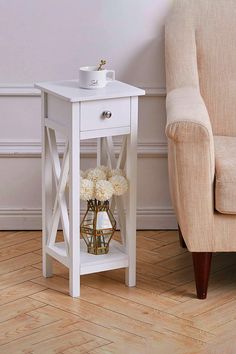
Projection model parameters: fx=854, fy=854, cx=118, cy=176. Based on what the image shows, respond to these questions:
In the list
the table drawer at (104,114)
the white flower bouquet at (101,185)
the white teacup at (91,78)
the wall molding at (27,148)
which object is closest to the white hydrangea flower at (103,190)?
the white flower bouquet at (101,185)

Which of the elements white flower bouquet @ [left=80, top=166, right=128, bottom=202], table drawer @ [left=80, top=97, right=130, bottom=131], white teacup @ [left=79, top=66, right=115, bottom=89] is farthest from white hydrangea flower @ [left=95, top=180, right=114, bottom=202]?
white teacup @ [left=79, top=66, right=115, bottom=89]

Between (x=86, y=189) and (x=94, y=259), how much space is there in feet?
0.79

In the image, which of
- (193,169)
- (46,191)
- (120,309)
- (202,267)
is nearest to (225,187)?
(193,169)

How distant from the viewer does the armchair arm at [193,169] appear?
2.56 meters

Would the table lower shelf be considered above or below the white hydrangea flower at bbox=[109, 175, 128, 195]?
below

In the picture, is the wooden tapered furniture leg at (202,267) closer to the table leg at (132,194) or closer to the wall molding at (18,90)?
the table leg at (132,194)

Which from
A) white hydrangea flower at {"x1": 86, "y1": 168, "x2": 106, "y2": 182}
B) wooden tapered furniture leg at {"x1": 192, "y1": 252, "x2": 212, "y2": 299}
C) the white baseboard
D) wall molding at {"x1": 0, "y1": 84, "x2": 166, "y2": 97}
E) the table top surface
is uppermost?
wall molding at {"x1": 0, "y1": 84, "x2": 166, "y2": 97}

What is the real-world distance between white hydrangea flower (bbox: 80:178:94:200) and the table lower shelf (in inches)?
8.2

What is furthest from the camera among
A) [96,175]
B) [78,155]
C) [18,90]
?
[18,90]

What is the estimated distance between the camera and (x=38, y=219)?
3.38m

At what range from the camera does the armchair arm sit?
256 centimetres

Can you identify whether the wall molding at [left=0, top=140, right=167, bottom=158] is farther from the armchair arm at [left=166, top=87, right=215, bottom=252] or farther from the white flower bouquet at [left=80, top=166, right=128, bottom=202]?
the armchair arm at [left=166, top=87, right=215, bottom=252]

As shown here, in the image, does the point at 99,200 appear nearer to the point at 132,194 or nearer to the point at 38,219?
the point at 132,194

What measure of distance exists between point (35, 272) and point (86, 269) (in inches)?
10.7
